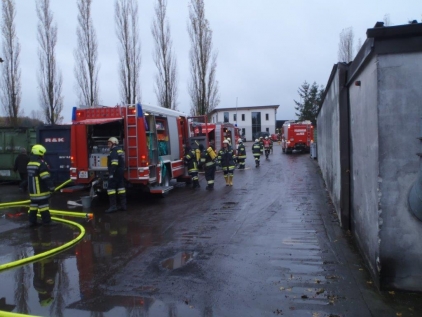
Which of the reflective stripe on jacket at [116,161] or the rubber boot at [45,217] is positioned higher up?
the reflective stripe on jacket at [116,161]

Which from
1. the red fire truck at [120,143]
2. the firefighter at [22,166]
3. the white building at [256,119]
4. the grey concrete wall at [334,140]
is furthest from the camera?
the white building at [256,119]

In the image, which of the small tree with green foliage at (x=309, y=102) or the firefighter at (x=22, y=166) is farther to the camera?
the small tree with green foliage at (x=309, y=102)

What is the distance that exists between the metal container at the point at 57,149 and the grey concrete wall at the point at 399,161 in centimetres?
1229

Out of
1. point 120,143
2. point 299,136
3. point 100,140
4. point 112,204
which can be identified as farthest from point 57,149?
point 299,136

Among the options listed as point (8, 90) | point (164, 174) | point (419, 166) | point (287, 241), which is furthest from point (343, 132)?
point (8, 90)

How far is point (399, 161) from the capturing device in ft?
15.6

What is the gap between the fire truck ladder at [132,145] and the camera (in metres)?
11.1

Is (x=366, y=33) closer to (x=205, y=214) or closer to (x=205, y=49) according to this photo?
(x=205, y=214)

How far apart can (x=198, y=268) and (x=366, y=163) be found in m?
2.78

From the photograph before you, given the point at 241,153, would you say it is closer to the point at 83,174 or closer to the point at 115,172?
the point at 83,174

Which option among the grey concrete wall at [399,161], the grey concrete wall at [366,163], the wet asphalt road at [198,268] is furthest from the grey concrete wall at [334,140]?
the grey concrete wall at [399,161]

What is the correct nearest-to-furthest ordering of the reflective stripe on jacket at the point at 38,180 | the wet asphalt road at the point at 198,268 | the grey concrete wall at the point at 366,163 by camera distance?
1. the wet asphalt road at the point at 198,268
2. the grey concrete wall at the point at 366,163
3. the reflective stripe on jacket at the point at 38,180

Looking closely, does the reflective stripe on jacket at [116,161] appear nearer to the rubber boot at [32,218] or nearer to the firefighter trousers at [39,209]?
the firefighter trousers at [39,209]

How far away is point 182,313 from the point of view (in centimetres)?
450
